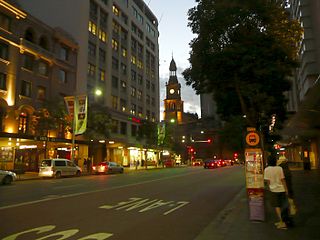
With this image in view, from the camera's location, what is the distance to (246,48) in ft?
43.6

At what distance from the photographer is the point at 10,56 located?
111 feet

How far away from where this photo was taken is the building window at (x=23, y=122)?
34.8m

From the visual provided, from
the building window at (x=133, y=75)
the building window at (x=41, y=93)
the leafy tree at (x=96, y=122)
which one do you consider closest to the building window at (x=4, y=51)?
the building window at (x=41, y=93)

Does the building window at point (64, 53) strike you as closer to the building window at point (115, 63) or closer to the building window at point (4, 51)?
the building window at point (4, 51)

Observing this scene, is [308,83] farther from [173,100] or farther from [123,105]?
[173,100]

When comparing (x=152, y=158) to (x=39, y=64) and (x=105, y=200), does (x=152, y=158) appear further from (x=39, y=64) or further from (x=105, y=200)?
(x=105, y=200)

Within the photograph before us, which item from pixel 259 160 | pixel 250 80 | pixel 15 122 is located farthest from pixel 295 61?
pixel 15 122

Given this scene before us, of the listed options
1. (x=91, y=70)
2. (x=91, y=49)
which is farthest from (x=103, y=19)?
(x=91, y=70)

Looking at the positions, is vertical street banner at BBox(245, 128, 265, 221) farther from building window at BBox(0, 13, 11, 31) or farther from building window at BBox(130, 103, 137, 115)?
building window at BBox(130, 103, 137, 115)

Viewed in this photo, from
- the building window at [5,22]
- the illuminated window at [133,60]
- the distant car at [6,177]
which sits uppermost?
the illuminated window at [133,60]

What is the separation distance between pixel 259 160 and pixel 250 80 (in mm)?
5407

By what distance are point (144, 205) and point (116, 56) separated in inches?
1898

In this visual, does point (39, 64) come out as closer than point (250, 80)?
No

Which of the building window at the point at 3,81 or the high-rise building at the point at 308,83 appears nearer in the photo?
the high-rise building at the point at 308,83
